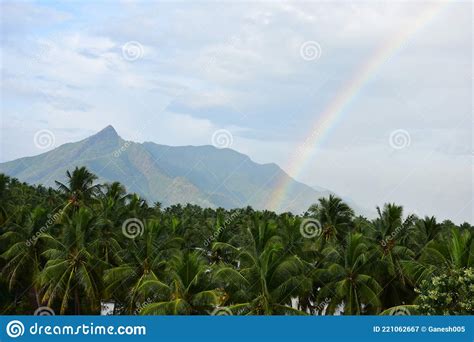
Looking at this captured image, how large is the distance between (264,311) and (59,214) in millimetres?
28052

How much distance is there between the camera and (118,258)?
43.6 m

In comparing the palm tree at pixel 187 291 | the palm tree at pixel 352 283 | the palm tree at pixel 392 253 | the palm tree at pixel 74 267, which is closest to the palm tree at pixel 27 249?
the palm tree at pixel 74 267

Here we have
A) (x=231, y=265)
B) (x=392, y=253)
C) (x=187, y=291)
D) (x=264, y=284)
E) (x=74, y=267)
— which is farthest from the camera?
(x=392, y=253)

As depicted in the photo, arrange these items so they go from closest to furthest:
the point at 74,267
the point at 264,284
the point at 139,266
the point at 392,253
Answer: the point at 264,284, the point at 139,266, the point at 74,267, the point at 392,253

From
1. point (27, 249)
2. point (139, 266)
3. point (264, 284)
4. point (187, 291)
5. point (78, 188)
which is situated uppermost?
point (78, 188)

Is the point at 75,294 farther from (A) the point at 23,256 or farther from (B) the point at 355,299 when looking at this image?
(B) the point at 355,299

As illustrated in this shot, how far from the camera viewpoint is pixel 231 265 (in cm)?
4206

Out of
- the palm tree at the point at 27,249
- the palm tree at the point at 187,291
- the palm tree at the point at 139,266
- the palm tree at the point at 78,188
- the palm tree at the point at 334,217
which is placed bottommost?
the palm tree at the point at 187,291

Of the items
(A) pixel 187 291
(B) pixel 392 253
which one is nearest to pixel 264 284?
(A) pixel 187 291

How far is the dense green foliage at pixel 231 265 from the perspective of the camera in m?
30.4

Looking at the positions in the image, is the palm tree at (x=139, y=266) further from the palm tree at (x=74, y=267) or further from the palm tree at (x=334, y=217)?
the palm tree at (x=334, y=217)

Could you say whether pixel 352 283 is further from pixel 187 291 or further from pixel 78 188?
pixel 78 188

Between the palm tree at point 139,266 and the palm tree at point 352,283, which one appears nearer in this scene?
the palm tree at point 352,283

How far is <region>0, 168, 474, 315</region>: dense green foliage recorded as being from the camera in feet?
99.9
